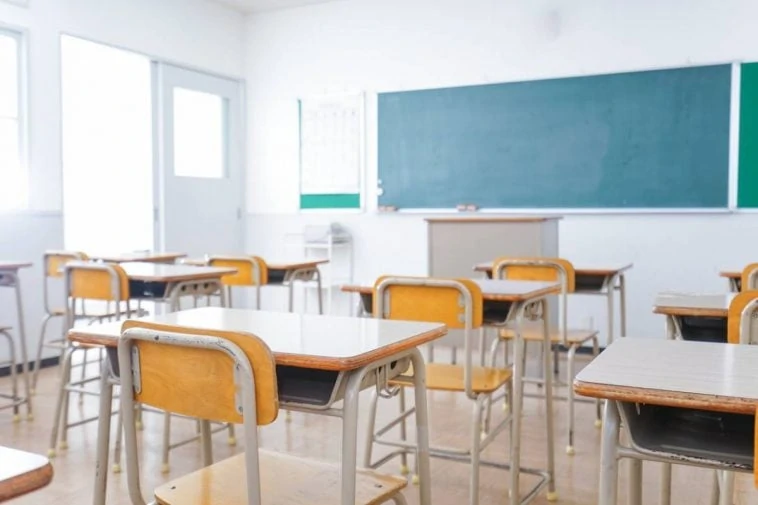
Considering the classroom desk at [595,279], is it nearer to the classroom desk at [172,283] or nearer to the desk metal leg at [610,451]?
the classroom desk at [172,283]

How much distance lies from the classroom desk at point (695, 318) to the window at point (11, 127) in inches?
169

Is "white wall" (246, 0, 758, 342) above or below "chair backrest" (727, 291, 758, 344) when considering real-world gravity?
above

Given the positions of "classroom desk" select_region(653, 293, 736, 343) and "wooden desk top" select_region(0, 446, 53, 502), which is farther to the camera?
"classroom desk" select_region(653, 293, 736, 343)

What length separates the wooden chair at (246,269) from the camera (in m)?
3.92

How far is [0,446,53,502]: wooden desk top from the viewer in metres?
0.80

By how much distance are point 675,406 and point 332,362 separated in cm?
61

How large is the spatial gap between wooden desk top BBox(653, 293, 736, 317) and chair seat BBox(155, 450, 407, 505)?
1.02 meters

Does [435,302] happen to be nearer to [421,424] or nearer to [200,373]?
[421,424]

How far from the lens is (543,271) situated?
3.45 m

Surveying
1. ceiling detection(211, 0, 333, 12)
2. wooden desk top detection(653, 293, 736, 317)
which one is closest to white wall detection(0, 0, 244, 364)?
ceiling detection(211, 0, 333, 12)

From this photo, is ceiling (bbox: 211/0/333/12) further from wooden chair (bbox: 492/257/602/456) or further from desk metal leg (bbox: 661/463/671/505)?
desk metal leg (bbox: 661/463/671/505)

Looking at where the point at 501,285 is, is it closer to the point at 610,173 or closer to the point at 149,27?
the point at 610,173

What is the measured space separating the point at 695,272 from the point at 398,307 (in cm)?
362

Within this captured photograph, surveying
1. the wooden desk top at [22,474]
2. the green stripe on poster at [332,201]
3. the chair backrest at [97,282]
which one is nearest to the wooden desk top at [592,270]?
the chair backrest at [97,282]
